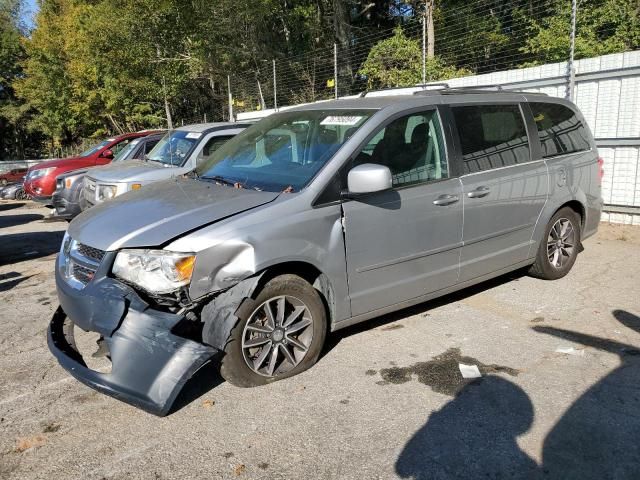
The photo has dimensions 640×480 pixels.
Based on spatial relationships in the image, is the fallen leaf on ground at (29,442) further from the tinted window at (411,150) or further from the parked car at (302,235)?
the tinted window at (411,150)

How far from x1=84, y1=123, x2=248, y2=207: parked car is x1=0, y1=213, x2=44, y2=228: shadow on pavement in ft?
13.5

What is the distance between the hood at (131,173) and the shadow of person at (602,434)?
5.97 metres

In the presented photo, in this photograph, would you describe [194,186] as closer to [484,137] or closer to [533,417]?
[484,137]

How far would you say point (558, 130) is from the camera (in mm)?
5352

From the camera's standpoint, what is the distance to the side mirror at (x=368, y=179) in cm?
359

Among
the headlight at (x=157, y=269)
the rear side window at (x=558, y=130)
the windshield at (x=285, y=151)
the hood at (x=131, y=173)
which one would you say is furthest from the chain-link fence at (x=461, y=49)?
the headlight at (x=157, y=269)

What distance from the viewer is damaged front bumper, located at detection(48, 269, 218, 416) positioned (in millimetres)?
2938

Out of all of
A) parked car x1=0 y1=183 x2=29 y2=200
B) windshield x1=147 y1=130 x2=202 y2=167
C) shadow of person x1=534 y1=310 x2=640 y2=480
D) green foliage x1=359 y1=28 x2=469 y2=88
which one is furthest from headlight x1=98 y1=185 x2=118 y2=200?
parked car x1=0 y1=183 x2=29 y2=200

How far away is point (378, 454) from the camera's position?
282 centimetres

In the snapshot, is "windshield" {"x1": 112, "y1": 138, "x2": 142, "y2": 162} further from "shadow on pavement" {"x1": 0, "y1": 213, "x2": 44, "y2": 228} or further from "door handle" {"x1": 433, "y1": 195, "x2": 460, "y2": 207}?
"door handle" {"x1": 433, "y1": 195, "x2": 460, "y2": 207}

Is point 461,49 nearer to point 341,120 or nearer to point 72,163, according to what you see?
point 72,163

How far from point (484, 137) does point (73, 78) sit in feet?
116

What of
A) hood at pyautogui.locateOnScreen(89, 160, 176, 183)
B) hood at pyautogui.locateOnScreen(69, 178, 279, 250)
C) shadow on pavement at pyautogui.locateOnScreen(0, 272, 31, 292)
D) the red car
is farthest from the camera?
the red car

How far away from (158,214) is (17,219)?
399 inches
